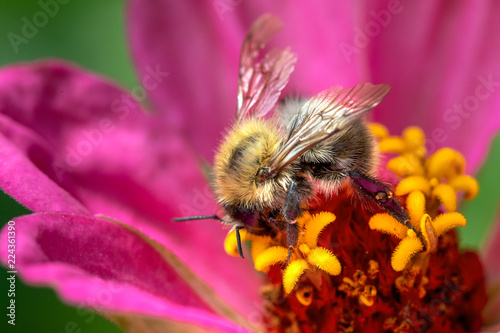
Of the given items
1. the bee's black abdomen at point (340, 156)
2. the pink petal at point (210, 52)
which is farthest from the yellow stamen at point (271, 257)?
the pink petal at point (210, 52)

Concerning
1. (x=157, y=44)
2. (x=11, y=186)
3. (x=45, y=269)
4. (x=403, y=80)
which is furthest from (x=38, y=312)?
(x=403, y=80)

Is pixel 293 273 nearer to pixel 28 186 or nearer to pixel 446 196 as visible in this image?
pixel 446 196

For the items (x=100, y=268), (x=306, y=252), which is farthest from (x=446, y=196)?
(x=100, y=268)

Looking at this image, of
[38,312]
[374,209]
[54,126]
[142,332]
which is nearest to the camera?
[142,332]

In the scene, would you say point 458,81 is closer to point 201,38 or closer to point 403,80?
point 403,80

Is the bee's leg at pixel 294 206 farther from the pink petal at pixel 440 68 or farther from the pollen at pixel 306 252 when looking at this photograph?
the pink petal at pixel 440 68

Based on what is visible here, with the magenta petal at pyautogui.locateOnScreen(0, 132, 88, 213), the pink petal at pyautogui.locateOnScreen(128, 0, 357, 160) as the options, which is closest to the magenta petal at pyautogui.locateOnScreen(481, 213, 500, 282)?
the pink petal at pyautogui.locateOnScreen(128, 0, 357, 160)
